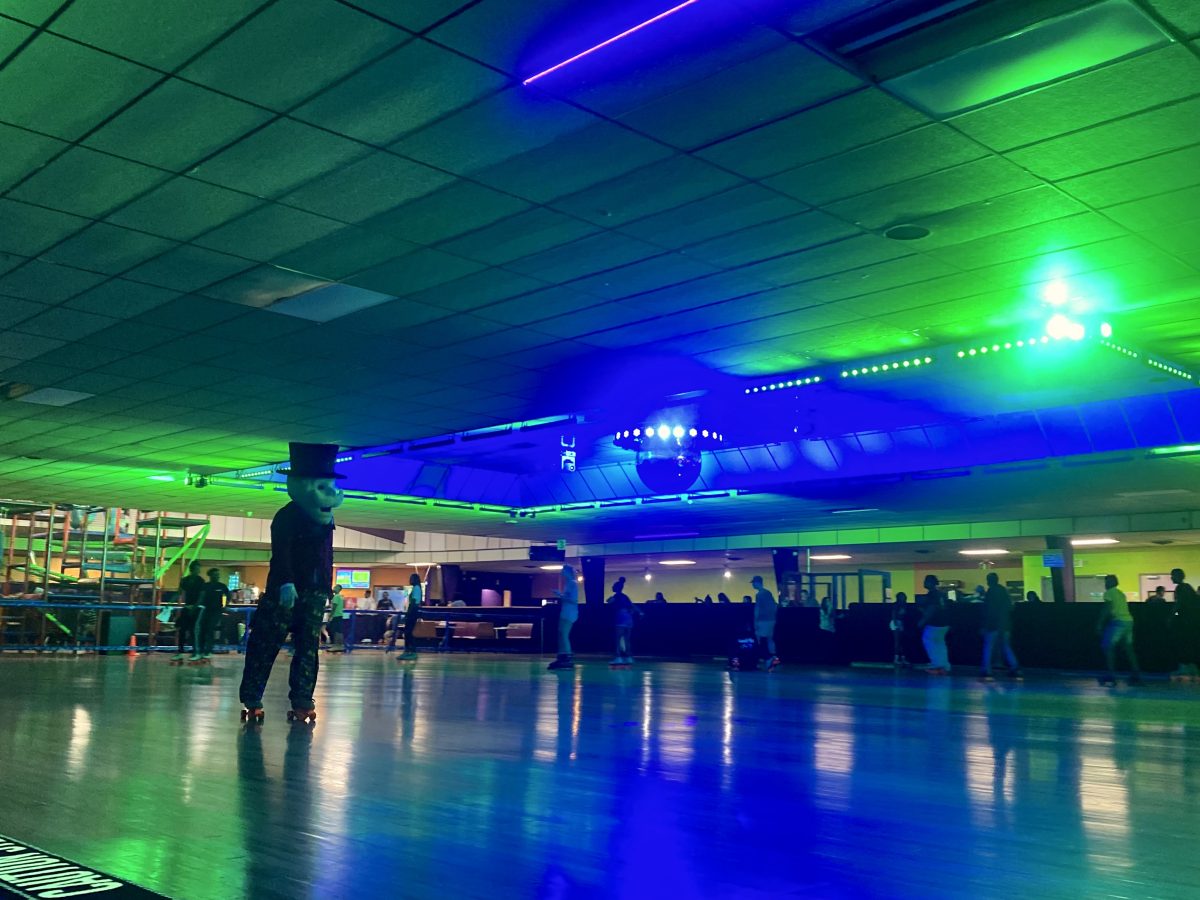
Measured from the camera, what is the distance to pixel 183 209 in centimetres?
792

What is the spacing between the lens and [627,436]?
15.9 metres

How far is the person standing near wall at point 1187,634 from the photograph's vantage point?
60.0 feet

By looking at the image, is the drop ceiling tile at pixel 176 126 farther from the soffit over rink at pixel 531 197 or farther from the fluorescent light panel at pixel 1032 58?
the fluorescent light panel at pixel 1032 58

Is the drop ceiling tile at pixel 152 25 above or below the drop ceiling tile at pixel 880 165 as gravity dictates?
below

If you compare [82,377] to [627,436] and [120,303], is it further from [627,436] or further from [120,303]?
[627,436]

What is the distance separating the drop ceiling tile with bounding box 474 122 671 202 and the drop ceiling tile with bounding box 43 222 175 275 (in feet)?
10.8

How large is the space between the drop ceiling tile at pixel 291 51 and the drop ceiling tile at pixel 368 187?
0.98 metres

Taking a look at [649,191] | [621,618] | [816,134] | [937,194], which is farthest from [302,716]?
[621,618]

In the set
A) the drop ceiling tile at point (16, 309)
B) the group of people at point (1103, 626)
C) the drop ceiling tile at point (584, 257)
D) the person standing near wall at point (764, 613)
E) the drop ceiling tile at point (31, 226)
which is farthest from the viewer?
the person standing near wall at point (764, 613)

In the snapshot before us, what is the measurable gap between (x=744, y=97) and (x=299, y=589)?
464 cm

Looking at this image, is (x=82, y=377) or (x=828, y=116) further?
(x=82, y=377)

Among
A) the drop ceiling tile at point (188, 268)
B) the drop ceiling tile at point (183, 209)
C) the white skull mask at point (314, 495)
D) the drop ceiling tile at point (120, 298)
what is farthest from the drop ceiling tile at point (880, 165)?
the drop ceiling tile at point (120, 298)

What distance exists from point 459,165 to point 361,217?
128 centimetres

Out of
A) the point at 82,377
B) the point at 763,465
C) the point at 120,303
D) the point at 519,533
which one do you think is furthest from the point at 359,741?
the point at 519,533
